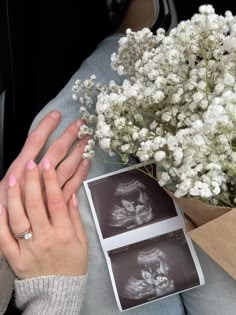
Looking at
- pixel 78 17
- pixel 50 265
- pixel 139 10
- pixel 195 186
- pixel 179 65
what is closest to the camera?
pixel 195 186

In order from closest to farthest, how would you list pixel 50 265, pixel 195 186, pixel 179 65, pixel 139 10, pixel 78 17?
1. pixel 195 186
2. pixel 179 65
3. pixel 50 265
4. pixel 139 10
5. pixel 78 17

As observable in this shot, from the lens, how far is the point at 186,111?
793 millimetres

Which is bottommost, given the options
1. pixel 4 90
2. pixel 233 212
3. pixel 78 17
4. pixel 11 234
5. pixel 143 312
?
pixel 143 312

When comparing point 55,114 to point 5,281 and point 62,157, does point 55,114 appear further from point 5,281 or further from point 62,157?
point 5,281

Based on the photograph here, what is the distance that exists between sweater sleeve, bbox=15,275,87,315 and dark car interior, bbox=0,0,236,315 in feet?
1.45

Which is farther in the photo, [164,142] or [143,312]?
[143,312]

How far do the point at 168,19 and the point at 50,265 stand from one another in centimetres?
72

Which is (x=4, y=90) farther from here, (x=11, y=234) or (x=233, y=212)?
(x=233, y=212)

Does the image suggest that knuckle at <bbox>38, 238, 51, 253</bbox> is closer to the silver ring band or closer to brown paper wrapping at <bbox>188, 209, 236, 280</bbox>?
the silver ring band

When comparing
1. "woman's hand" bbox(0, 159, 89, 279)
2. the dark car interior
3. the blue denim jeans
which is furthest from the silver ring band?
the dark car interior

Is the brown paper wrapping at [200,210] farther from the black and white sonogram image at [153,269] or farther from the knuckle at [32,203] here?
the knuckle at [32,203]

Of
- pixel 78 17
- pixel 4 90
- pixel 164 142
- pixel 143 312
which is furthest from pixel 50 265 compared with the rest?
pixel 78 17

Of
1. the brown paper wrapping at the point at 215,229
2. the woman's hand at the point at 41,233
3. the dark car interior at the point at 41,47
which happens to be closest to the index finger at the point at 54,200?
the woman's hand at the point at 41,233

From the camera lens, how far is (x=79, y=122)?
1.01 m
